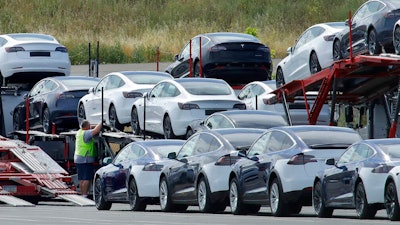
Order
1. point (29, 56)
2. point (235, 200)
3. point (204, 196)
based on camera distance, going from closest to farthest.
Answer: point (235, 200) → point (204, 196) → point (29, 56)

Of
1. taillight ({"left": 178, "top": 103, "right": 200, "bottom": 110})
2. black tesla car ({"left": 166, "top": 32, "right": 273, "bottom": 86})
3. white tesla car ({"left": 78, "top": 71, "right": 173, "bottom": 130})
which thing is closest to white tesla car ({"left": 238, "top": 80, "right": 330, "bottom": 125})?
white tesla car ({"left": 78, "top": 71, "right": 173, "bottom": 130})

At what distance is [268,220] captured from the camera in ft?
69.6

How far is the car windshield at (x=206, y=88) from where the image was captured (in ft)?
107

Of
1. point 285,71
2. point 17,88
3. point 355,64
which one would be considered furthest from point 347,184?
point 17,88

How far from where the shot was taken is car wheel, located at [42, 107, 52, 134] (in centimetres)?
3641

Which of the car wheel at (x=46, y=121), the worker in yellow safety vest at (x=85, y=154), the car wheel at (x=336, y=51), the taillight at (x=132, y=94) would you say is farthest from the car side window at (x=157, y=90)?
the car wheel at (x=336, y=51)

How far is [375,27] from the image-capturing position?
2861cm

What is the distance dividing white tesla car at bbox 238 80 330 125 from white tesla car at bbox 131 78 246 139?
75.1 inches

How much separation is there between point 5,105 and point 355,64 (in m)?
12.8

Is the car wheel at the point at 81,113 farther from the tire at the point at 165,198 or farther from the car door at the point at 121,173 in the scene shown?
the tire at the point at 165,198

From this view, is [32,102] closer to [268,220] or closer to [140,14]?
[268,220]

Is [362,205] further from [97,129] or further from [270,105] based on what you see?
[270,105]

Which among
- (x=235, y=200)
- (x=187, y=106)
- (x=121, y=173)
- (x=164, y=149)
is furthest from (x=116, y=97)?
(x=235, y=200)

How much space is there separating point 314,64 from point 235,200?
10447mm
